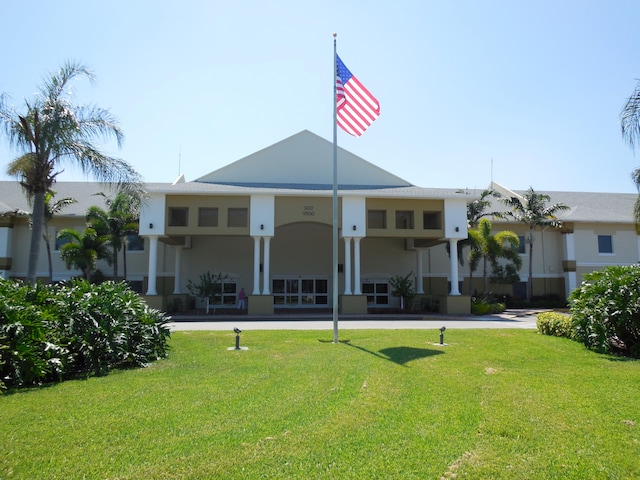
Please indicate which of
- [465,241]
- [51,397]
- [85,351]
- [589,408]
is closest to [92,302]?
[85,351]

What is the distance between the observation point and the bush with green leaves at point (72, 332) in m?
7.91

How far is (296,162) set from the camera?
3161cm

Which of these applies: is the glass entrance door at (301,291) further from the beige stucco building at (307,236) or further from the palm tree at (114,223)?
the palm tree at (114,223)

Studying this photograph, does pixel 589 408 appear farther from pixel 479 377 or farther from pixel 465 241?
pixel 465 241

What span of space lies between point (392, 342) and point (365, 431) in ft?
26.0

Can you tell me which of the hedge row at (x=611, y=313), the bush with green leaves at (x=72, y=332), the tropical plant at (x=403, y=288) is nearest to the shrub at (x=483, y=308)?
the tropical plant at (x=403, y=288)

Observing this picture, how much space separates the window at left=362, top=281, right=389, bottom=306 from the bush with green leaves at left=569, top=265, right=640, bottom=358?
819 inches

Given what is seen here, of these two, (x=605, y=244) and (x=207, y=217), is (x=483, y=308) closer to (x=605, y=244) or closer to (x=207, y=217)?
(x=605, y=244)

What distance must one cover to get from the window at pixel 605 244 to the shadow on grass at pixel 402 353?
28805 mm

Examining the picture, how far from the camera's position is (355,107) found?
14086 mm

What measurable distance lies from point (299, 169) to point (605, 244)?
76.0 feet

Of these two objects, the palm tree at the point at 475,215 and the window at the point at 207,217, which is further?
the palm tree at the point at 475,215

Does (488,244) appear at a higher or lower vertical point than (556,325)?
higher

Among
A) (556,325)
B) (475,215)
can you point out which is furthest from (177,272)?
(556,325)
